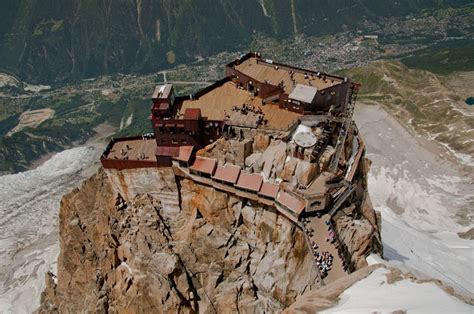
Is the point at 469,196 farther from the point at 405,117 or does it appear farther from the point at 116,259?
the point at 116,259

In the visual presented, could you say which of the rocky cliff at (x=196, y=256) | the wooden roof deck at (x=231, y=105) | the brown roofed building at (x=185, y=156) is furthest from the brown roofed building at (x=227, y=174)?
the wooden roof deck at (x=231, y=105)

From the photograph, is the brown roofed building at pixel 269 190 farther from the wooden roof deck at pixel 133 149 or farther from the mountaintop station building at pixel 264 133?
the wooden roof deck at pixel 133 149

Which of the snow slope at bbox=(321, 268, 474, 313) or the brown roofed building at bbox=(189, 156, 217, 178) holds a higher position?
the brown roofed building at bbox=(189, 156, 217, 178)

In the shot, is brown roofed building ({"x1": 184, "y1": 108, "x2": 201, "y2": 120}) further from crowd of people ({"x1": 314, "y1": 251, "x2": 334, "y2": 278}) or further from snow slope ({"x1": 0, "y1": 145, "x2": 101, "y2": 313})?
snow slope ({"x1": 0, "y1": 145, "x2": 101, "y2": 313})

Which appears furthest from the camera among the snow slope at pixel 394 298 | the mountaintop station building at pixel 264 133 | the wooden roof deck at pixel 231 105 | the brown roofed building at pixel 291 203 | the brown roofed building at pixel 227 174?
the wooden roof deck at pixel 231 105

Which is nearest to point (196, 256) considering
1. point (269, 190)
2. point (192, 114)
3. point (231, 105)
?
point (269, 190)

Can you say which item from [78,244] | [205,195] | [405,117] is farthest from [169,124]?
[405,117]

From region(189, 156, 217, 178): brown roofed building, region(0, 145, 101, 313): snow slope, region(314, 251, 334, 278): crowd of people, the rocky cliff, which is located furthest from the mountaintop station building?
region(0, 145, 101, 313): snow slope
